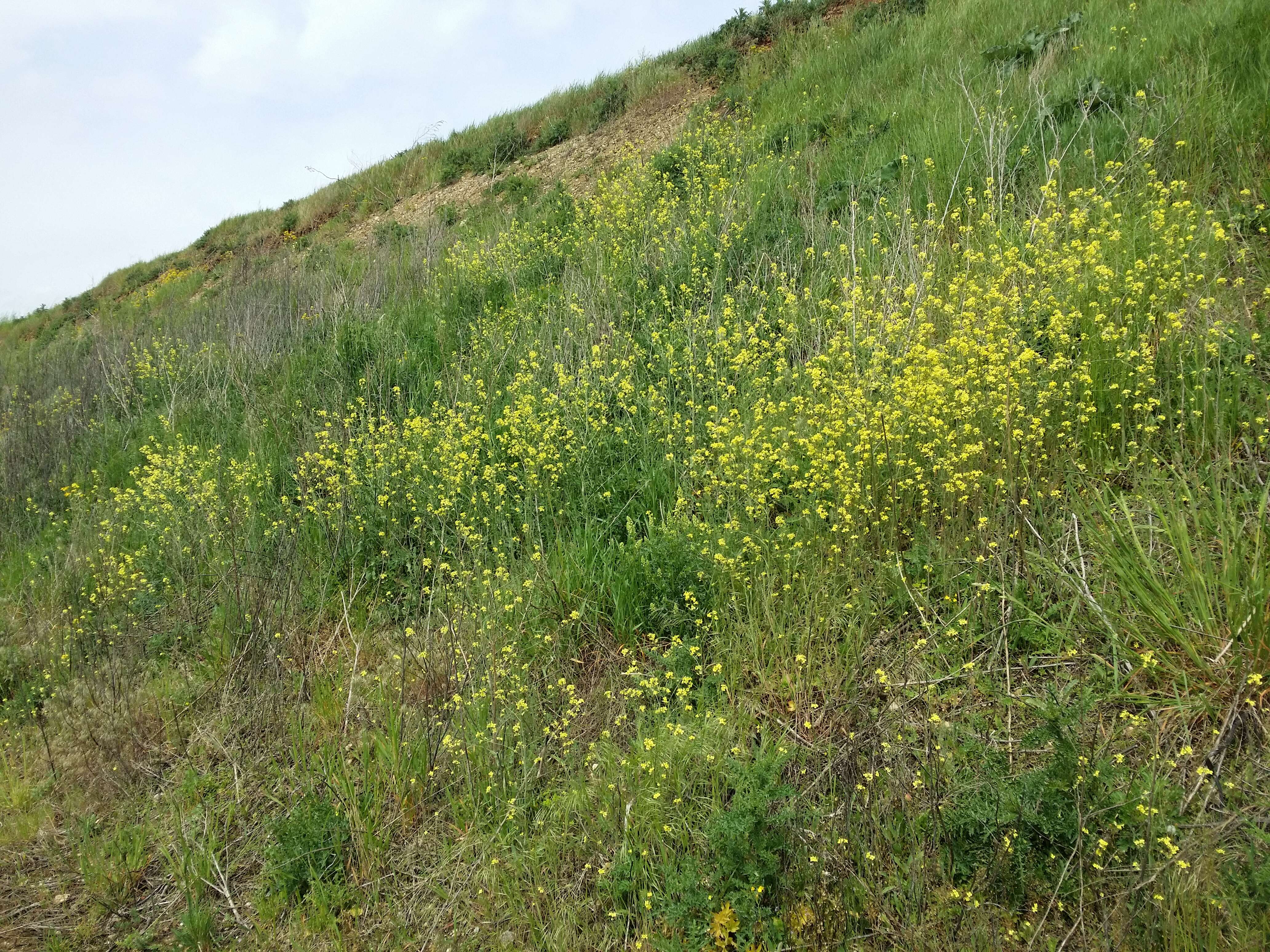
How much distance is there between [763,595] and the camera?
120 inches

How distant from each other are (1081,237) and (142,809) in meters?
5.23

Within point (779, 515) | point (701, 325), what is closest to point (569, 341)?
point (701, 325)

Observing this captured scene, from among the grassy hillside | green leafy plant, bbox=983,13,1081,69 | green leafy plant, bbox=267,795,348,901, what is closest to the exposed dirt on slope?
green leafy plant, bbox=983,13,1081,69

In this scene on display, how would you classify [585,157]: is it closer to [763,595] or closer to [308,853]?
[763,595]

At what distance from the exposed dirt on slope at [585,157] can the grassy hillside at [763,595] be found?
4371 millimetres

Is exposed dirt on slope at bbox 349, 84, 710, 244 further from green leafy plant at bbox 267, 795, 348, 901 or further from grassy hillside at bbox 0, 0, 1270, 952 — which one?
green leafy plant at bbox 267, 795, 348, 901

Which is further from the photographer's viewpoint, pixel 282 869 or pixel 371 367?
pixel 371 367

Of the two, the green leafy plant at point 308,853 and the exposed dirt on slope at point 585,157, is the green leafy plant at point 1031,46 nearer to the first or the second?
the exposed dirt on slope at point 585,157

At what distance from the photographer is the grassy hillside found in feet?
7.13

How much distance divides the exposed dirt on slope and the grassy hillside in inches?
172

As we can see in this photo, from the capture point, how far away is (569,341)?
17.6ft

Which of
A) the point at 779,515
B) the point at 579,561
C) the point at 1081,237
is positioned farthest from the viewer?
the point at 1081,237

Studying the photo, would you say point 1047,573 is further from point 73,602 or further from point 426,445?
point 73,602

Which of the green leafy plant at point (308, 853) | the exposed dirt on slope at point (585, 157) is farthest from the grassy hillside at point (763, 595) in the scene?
the exposed dirt on slope at point (585, 157)
